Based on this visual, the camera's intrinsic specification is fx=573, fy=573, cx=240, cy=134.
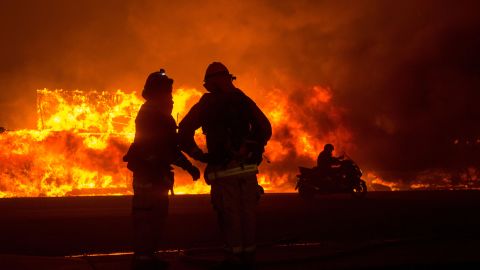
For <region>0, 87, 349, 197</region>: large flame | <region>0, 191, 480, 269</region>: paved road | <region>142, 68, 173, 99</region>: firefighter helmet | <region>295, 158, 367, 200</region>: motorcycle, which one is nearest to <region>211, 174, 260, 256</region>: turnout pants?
<region>0, 191, 480, 269</region>: paved road

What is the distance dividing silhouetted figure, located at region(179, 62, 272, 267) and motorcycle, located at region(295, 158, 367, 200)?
1303 cm

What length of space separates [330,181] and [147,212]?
532 inches

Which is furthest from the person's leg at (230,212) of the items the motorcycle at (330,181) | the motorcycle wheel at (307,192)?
the motorcycle wheel at (307,192)

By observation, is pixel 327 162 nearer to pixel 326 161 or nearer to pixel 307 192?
pixel 326 161

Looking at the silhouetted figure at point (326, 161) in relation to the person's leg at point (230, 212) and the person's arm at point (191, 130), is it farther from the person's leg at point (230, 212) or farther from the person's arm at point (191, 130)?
the person's leg at point (230, 212)

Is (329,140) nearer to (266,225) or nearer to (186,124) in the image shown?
(266,225)

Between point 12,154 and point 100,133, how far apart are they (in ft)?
37.5

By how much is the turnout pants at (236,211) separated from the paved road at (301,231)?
54 cm

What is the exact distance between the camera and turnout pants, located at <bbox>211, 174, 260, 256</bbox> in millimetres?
5074

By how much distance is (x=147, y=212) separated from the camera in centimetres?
530

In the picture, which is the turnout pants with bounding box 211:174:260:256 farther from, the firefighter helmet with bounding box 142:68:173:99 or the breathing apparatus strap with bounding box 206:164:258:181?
the firefighter helmet with bounding box 142:68:173:99

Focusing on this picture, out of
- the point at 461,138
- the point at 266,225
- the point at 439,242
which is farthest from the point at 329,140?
the point at 439,242

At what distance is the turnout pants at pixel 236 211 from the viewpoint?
16.6ft

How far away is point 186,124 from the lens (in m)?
5.39
